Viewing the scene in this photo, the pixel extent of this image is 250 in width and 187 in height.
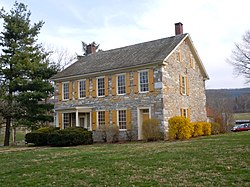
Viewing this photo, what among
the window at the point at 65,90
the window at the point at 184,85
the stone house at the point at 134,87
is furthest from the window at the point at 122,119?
the window at the point at 65,90

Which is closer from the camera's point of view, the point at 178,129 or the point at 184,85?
the point at 178,129

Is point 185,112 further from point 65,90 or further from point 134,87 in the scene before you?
point 65,90

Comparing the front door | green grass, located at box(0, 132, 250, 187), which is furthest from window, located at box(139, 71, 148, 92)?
green grass, located at box(0, 132, 250, 187)

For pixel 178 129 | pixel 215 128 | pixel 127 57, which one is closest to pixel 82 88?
pixel 127 57

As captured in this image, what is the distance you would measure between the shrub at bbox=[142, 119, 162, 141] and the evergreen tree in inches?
379

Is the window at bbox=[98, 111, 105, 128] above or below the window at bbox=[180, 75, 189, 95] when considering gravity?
below

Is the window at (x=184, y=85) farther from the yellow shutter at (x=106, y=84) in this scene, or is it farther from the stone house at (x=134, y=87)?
the yellow shutter at (x=106, y=84)

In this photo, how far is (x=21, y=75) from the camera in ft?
80.7

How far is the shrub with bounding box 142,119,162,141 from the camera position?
19328mm

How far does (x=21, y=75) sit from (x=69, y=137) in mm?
8313

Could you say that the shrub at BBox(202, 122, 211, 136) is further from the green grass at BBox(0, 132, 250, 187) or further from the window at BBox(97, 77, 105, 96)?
the green grass at BBox(0, 132, 250, 187)

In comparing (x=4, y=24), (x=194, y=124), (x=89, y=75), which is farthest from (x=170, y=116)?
(x=4, y=24)

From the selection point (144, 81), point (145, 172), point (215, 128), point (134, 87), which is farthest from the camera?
point (215, 128)

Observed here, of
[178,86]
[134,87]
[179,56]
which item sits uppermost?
[179,56]
